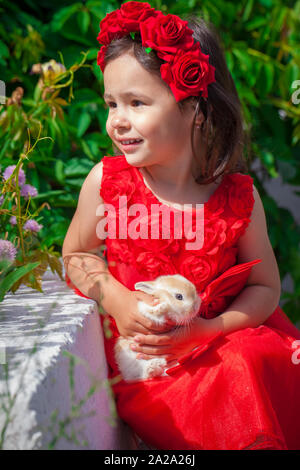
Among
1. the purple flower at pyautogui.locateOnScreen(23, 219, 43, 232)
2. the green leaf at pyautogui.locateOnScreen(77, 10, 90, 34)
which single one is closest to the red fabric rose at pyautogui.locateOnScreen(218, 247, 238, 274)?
the purple flower at pyautogui.locateOnScreen(23, 219, 43, 232)

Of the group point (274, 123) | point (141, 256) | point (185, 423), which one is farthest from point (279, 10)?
point (185, 423)

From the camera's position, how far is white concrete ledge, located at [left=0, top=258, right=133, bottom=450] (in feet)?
2.56

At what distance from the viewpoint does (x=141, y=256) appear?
1.33 meters

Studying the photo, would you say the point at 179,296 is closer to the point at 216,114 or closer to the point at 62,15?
the point at 216,114

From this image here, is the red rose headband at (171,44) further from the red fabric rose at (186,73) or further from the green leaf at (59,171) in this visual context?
the green leaf at (59,171)

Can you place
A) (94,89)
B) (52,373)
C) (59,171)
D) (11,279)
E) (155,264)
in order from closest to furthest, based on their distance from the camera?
(52,373)
(11,279)
(155,264)
(59,171)
(94,89)

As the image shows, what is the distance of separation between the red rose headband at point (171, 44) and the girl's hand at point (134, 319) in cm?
47

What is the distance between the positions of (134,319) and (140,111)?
482 mm

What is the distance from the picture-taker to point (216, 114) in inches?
54.3

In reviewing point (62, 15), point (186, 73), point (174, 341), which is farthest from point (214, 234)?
point (62, 15)

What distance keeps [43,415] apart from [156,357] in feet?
1.54

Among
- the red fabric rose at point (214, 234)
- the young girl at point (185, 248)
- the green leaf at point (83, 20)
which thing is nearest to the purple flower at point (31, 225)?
the young girl at point (185, 248)

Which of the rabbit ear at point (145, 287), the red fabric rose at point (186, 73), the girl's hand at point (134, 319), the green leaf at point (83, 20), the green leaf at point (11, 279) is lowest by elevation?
the girl's hand at point (134, 319)

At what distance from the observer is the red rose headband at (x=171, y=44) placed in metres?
1.22
